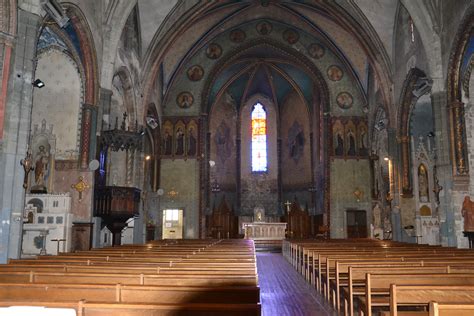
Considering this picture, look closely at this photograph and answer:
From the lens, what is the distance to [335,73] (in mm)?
29906

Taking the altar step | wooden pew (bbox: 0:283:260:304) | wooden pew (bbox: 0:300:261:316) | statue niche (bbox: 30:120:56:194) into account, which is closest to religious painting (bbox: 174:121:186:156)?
the altar step

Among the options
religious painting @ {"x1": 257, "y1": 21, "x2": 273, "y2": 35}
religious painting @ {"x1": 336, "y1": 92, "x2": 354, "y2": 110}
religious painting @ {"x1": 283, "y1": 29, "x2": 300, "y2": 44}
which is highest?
religious painting @ {"x1": 257, "y1": 21, "x2": 273, "y2": 35}

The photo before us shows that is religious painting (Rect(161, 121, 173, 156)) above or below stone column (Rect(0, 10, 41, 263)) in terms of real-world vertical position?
above

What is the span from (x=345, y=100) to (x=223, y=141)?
11286 millimetres

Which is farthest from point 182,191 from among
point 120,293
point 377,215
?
point 120,293

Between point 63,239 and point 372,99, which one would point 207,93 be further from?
point 63,239

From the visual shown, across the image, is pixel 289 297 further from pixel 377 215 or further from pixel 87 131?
pixel 377 215

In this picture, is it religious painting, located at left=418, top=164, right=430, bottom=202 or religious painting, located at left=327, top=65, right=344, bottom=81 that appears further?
religious painting, located at left=327, top=65, right=344, bottom=81

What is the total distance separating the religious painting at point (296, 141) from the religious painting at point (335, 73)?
6.70 m

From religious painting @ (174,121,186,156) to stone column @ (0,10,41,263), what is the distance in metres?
18.7

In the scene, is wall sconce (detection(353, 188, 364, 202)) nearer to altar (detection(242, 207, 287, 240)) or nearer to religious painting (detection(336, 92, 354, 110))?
altar (detection(242, 207, 287, 240))

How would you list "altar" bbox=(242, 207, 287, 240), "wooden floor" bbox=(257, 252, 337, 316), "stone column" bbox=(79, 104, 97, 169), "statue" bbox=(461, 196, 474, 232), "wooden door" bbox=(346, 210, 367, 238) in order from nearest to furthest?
"wooden floor" bbox=(257, 252, 337, 316), "statue" bbox=(461, 196, 474, 232), "stone column" bbox=(79, 104, 97, 169), "altar" bbox=(242, 207, 287, 240), "wooden door" bbox=(346, 210, 367, 238)

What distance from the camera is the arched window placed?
37.8 metres

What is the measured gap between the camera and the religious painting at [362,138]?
29.2m
